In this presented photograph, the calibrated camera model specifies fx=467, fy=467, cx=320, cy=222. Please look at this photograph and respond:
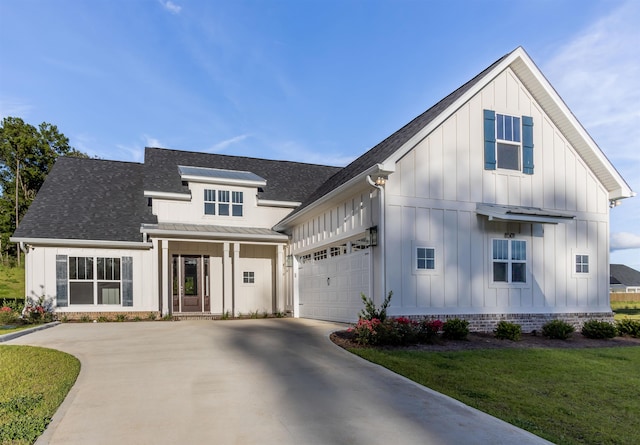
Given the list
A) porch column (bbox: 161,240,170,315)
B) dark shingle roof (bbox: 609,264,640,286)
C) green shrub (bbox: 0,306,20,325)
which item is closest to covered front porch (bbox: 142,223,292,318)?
porch column (bbox: 161,240,170,315)

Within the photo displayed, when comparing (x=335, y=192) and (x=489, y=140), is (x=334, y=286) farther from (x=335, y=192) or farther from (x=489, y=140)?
(x=489, y=140)

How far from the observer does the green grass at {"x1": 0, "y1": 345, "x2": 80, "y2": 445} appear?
4574 mm

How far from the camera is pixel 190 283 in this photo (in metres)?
18.6

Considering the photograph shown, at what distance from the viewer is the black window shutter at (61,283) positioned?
51.3 feet

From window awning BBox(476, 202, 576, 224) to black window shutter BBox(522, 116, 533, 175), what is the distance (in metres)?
1.22

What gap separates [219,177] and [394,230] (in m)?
8.93

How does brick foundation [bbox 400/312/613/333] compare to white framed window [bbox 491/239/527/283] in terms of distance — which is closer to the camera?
brick foundation [bbox 400/312/613/333]

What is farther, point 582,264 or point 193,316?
point 193,316

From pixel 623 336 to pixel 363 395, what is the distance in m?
10.2

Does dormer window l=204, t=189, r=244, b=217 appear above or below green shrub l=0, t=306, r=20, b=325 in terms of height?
above

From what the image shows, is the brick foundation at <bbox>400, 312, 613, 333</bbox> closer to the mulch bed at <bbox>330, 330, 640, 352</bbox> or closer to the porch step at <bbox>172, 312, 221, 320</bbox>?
the mulch bed at <bbox>330, 330, 640, 352</bbox>

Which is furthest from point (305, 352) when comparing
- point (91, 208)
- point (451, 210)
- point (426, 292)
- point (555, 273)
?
point (91, 208)

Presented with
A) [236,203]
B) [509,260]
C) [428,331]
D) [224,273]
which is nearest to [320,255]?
[224,273]

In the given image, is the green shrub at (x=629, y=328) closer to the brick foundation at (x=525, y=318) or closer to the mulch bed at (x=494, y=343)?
the mulch bed at (x=494, y=343)
